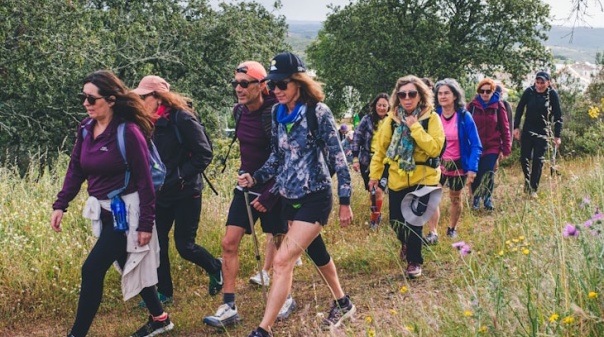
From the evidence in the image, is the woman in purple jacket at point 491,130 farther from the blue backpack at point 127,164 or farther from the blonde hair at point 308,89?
the blue backpack at point 127,164

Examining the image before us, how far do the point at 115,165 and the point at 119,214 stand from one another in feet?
1.06

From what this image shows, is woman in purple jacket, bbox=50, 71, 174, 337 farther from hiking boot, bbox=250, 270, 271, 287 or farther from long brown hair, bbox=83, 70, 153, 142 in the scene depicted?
hiking boot, bbox=250, 270, 271, 287

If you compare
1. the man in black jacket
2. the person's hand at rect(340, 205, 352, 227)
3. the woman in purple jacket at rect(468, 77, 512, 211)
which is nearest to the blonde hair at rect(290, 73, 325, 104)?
the person's hand at rect(340, 205, 352, 227)

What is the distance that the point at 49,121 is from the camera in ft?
58.4

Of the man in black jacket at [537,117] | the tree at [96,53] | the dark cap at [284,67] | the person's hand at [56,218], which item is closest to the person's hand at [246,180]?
the dark cap at [284,67]

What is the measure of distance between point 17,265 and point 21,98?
13679 millimetres

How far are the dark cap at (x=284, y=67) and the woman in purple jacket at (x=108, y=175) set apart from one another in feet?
3.12

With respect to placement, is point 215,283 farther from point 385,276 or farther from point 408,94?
point 408,94

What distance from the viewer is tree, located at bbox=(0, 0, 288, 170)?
15570 mm

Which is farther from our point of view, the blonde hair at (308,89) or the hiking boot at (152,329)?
the hiking boot at (152,329)

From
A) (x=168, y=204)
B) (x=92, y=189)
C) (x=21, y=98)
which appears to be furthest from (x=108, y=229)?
(x=21, y=98)

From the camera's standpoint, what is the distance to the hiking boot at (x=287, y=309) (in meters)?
4.70

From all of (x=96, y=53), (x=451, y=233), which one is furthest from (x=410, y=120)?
(x=96, y=53)

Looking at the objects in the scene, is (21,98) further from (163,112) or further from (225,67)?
(163,112)
